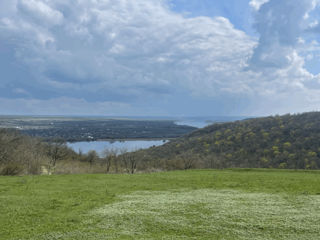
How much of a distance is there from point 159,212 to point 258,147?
69575mm

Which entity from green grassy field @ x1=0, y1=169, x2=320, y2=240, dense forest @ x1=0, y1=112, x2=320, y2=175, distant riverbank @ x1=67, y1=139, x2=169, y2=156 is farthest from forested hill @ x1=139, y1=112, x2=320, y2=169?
green grassy field @ x1=0, y1=169, x2=320, y2=240

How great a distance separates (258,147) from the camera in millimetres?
76438

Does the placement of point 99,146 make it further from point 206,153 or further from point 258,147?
point 258,147

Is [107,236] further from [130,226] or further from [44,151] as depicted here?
[44,151]

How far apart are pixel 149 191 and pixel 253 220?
839 centimetres

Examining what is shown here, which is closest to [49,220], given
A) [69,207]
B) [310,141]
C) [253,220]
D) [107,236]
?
[69,207]

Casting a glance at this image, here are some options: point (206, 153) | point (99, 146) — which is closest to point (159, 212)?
point (206, 153)

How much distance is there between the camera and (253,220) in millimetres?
11133

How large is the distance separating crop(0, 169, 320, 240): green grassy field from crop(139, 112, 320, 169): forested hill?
1327 inches

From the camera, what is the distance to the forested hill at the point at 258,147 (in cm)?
6012

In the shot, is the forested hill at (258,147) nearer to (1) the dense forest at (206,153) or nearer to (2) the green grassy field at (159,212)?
(1) the dense forest at (206,153)

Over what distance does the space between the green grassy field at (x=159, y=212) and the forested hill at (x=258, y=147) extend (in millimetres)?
33710

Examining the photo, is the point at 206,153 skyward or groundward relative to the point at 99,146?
skyward

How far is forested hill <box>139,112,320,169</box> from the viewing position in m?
60.1
